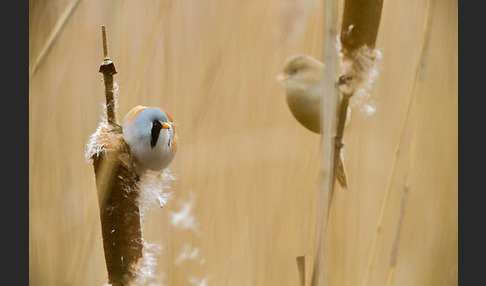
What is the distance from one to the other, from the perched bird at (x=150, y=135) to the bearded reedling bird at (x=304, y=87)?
0.44 ft

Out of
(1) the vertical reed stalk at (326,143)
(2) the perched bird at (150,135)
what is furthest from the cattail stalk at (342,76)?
(2) the perched bird at (150,135)

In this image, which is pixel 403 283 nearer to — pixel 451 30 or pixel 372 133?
pixel 372 133

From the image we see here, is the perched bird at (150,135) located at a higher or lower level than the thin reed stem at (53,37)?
lower

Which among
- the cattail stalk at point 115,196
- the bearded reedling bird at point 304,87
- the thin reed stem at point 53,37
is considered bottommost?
the cattail stalk at point 115,196

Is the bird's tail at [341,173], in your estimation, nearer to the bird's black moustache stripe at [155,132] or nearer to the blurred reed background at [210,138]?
the blurred reed background at [210,138]

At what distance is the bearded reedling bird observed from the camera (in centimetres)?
81

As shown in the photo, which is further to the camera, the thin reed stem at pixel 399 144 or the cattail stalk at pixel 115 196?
the thin reed stem at pixel 399 144

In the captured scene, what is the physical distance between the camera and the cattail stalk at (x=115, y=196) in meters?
0.79

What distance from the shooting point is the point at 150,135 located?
772 millimetres

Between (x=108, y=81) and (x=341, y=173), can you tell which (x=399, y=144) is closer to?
(x=341, y=173)

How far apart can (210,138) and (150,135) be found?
0.07 m

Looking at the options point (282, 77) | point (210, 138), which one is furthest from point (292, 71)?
point (210, 138)

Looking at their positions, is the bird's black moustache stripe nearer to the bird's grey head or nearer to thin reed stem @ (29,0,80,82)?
the bird's grey head

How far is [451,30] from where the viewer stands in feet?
3.28
